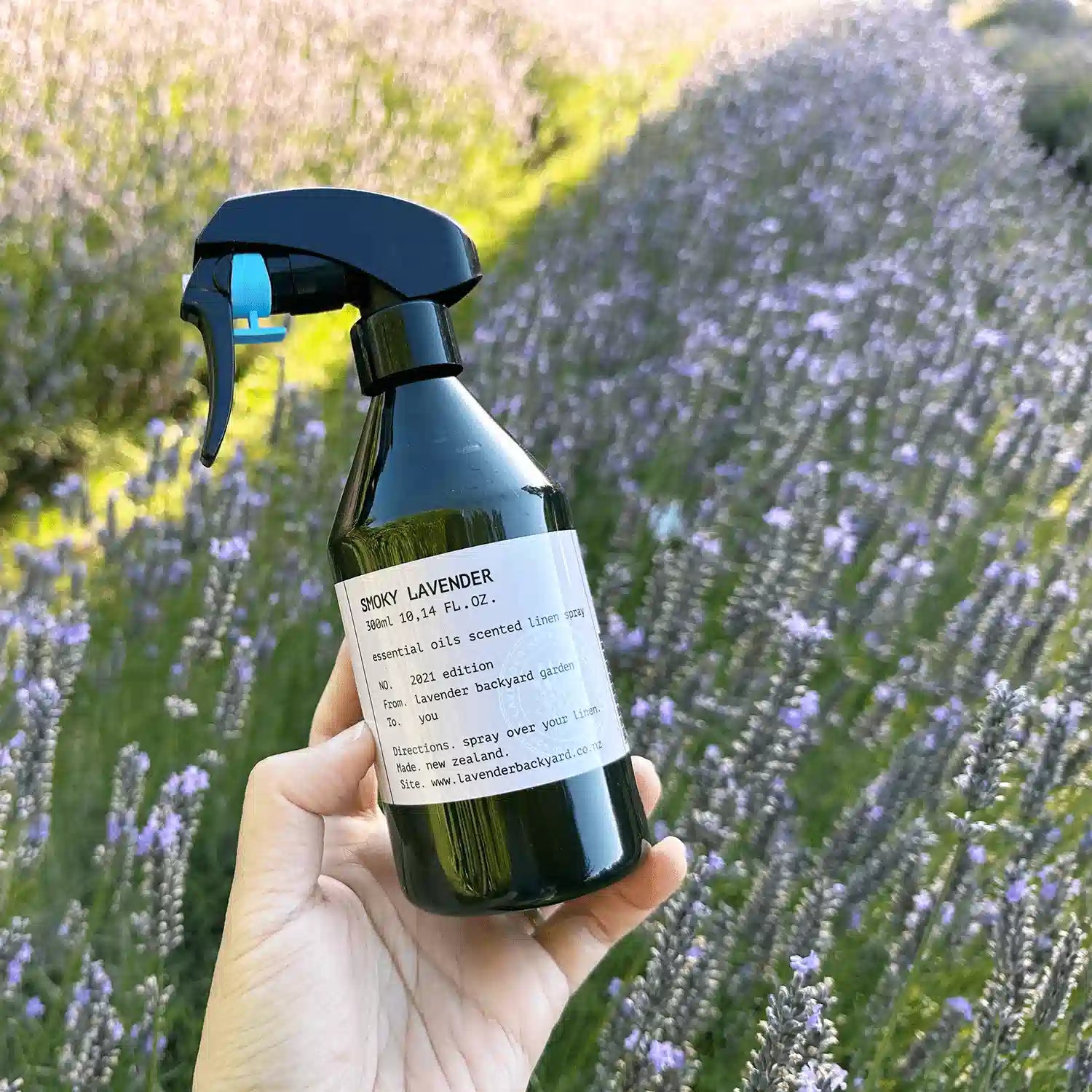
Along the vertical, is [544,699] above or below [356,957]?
above

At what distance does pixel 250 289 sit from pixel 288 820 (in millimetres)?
644

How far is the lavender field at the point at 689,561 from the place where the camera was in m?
1.70

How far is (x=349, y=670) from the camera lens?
148 cm

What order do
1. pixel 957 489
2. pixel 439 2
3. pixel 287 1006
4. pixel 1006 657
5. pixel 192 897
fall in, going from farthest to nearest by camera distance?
pixel 439 2
pixel 957 489
pixel 1006 657
pixel 192 897
pixel 287 1006

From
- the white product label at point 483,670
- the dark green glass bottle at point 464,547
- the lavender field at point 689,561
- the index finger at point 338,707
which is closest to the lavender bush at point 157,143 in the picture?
the lavender field at point 689,561

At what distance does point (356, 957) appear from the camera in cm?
132

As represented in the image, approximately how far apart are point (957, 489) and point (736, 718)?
1121 millimetres

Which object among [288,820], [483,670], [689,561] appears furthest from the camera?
[689,561]

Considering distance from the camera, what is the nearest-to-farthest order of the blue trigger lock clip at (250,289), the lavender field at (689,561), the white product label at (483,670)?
the white product label at (483,670) < the blue trigger lock clip at (250,289) < the lavender field at (689,561)

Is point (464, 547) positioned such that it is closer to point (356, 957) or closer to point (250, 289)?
point (250, 289)

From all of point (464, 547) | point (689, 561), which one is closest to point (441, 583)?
point (464, 547)

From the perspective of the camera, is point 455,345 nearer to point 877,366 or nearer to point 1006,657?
point 1006,657

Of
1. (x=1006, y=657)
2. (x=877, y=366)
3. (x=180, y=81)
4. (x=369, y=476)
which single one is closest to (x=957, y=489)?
(x=877, y=366)

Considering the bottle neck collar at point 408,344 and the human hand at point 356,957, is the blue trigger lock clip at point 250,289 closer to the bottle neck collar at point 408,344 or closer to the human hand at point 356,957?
the bottle neck collar at point 408,344
